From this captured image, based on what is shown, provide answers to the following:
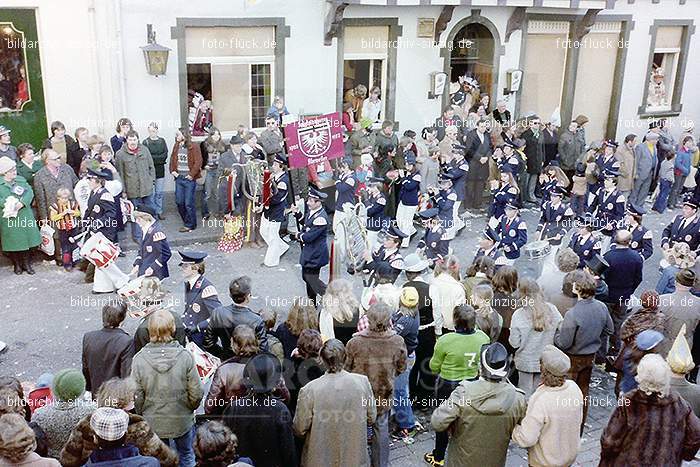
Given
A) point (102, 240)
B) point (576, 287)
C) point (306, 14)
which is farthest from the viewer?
point (306, 14)

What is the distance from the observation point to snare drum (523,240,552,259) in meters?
11.9

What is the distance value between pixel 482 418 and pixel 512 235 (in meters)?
5.19

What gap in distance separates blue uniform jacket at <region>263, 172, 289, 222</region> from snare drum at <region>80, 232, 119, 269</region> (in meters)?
2.45

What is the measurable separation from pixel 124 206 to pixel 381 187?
434 centimetres

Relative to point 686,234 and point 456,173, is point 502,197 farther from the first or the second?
point 686,234

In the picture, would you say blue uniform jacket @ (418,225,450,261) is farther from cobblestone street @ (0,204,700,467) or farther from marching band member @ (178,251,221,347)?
marching band member @ (178,251,221,347)

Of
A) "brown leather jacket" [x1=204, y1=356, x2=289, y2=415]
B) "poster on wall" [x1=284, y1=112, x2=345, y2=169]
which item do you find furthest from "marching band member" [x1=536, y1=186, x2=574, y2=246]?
"brown leather jacket" [x1=204, y1=356, x2=289, y2=415]

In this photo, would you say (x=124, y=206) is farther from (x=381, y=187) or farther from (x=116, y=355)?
(x=116, y=355)

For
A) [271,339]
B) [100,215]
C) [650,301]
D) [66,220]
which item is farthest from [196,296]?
[66,220]

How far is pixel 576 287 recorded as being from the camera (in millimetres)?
6621

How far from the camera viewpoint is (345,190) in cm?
1152

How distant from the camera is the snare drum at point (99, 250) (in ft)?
32.3

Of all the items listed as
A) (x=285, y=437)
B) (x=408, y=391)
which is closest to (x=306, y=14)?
(x=408, y=391)

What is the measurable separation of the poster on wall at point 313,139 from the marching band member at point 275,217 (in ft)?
3.17
